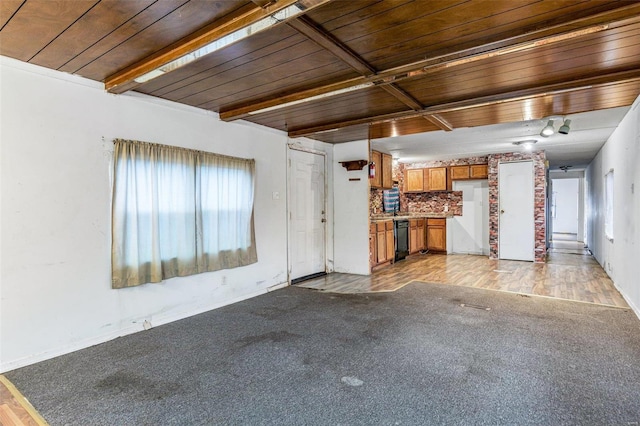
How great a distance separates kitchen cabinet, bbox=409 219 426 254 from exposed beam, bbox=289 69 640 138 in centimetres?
402

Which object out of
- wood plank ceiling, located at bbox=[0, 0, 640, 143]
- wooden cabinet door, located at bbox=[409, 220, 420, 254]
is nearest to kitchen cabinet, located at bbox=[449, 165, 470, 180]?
wooden cabinet door, located at bbox=[409, 220, 420, 254]

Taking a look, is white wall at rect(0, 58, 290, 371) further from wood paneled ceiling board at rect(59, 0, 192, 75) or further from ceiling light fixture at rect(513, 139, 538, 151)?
ceiling light fixture at rect(513, 139, 538, 151)

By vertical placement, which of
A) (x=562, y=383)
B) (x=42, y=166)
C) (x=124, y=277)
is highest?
(x=42, y=166)

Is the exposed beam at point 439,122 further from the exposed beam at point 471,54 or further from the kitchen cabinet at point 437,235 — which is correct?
the kitchen cabinet at point 437,235

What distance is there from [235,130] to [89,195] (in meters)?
1.90

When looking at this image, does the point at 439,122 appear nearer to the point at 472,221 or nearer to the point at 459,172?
the point at 459,172

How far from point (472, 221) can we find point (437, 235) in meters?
0.88

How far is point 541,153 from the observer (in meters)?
6.90

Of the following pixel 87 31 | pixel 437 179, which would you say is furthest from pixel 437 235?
pixel 87 31

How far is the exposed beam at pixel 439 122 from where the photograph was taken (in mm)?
4113

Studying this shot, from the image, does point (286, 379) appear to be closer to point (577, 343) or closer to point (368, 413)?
point (368, 413)

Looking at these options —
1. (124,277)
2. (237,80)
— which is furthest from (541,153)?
(124,277)

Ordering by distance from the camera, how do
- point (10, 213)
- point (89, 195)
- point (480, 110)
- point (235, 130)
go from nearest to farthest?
point (10, 213) < point (89, 195) < point (480, 110) < point (235, 130)

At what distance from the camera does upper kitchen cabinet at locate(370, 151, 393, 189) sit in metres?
6.57
